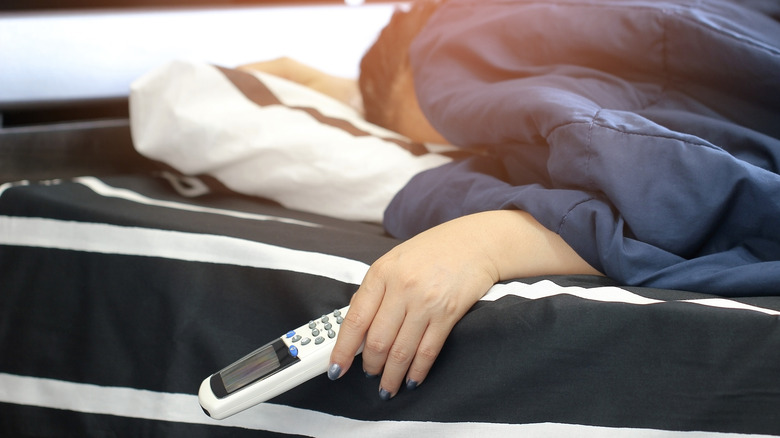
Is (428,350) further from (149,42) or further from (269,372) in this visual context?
(149,42)

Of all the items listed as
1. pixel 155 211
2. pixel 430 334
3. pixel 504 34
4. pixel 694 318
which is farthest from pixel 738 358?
pixel 155 211

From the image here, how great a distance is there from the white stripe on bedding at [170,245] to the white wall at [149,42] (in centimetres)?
42

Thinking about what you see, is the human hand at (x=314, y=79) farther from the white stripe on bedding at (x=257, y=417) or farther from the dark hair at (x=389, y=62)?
the white stripe on bedding at (x=257, y=417)

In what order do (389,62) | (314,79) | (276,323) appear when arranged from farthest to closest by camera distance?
1. (314,79)
2. (389,62)
3. (276,323)

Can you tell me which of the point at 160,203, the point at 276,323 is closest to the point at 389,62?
the point at 160,203

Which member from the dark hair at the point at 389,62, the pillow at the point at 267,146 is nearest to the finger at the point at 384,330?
the pillow at the point at 267,146

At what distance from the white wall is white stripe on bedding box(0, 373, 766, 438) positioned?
0.58 meters

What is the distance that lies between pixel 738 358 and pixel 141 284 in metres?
0.52

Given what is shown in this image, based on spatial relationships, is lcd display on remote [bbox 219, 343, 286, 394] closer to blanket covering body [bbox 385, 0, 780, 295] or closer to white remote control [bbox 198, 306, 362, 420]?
white remote control [bbox 198, 306, 362, 420]

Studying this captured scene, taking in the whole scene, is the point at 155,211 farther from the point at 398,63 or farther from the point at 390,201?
the point at 398,63

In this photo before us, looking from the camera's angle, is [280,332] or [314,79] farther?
[314,79]

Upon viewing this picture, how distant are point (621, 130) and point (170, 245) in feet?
1.43

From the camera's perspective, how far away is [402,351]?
0.47m

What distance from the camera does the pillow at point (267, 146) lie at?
29.8 inches
